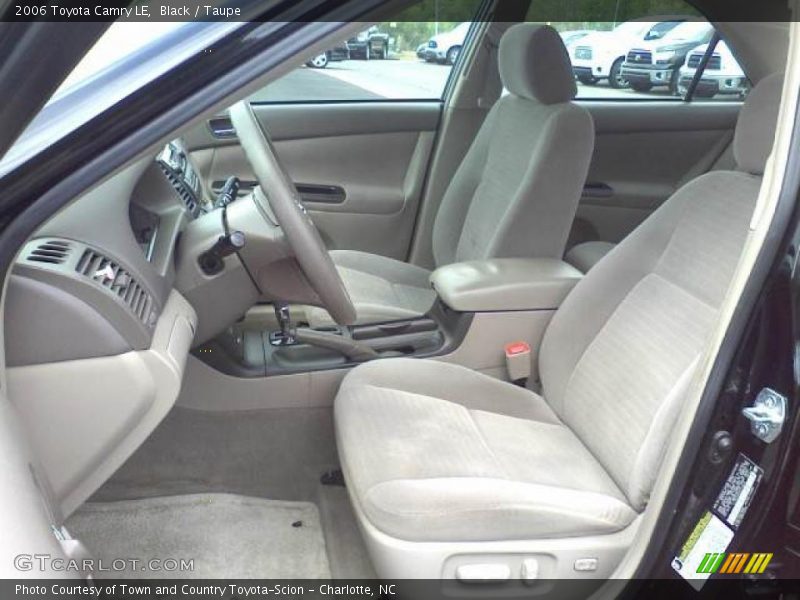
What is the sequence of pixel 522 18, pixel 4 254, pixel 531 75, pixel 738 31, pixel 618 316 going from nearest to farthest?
1. pixel 4 254
2. pixel 618 316
3. pixel 738 31
4. pixel 531 75
5. pixel 522 18

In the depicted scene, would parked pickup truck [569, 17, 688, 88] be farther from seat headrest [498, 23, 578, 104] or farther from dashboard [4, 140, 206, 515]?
dashboard [4, 140, 206, 515]

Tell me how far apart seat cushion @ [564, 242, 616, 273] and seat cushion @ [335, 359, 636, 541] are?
0.84 m

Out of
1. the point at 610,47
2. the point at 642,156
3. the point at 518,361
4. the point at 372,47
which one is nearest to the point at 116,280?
the point at 518,361

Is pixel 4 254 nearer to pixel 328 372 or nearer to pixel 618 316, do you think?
pixel 328 372

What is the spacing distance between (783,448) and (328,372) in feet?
3.48

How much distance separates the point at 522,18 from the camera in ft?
9.43

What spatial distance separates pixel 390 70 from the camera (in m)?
3.00

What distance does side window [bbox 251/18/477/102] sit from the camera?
279 centimetres

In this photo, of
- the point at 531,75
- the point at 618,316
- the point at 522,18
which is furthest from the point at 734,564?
the point at 522,18

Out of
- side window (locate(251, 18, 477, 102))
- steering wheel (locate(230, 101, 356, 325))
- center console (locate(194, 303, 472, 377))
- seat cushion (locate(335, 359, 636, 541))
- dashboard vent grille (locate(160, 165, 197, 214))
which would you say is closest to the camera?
seat cushion (locate(335, 359, 636, 541))

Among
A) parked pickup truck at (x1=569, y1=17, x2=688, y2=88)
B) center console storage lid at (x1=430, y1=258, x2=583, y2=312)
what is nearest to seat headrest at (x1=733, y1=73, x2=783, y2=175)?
center console storage lid at (x1=430, y1=258, x2=583, y2=312)

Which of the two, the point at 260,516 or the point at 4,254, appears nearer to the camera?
the point at 4,254

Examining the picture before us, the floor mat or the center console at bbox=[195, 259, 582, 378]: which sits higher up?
the center console at bbox=[195, 259, 582, 378]

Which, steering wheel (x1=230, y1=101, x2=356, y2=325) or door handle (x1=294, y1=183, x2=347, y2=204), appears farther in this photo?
door handle (x1=294, y1=183, x2=347, y2=204)
